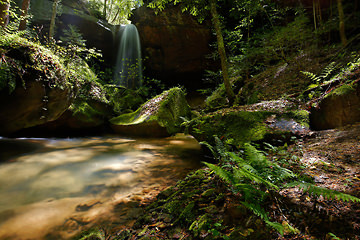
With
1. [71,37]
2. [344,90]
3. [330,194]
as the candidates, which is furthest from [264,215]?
[71,37]

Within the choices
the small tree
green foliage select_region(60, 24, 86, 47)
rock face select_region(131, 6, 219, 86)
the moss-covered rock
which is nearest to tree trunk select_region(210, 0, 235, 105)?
the small tree

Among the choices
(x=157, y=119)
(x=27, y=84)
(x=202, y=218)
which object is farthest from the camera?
(x=157, y=119)

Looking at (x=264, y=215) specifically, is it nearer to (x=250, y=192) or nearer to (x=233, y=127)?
(x=250, y=192)

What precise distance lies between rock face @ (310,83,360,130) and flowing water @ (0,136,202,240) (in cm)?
291

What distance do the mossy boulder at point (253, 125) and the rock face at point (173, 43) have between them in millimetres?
10731

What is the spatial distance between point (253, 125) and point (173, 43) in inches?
527

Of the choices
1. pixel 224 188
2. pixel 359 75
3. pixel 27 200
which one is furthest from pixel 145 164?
pixel 359 75

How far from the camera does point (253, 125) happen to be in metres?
3.68

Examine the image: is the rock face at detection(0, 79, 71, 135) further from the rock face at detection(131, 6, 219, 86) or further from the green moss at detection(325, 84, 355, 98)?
the rock face at detection(131, 6, 219, 86)

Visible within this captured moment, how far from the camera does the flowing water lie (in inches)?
75.4

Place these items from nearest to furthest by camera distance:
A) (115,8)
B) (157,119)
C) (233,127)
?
(233,127), (157,119), (115,8)

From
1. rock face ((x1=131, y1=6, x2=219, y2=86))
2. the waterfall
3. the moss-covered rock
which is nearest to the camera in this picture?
the moss-covered rock

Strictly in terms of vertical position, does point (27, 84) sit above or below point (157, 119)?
above

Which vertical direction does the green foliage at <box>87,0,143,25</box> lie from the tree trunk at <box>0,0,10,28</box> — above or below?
above
